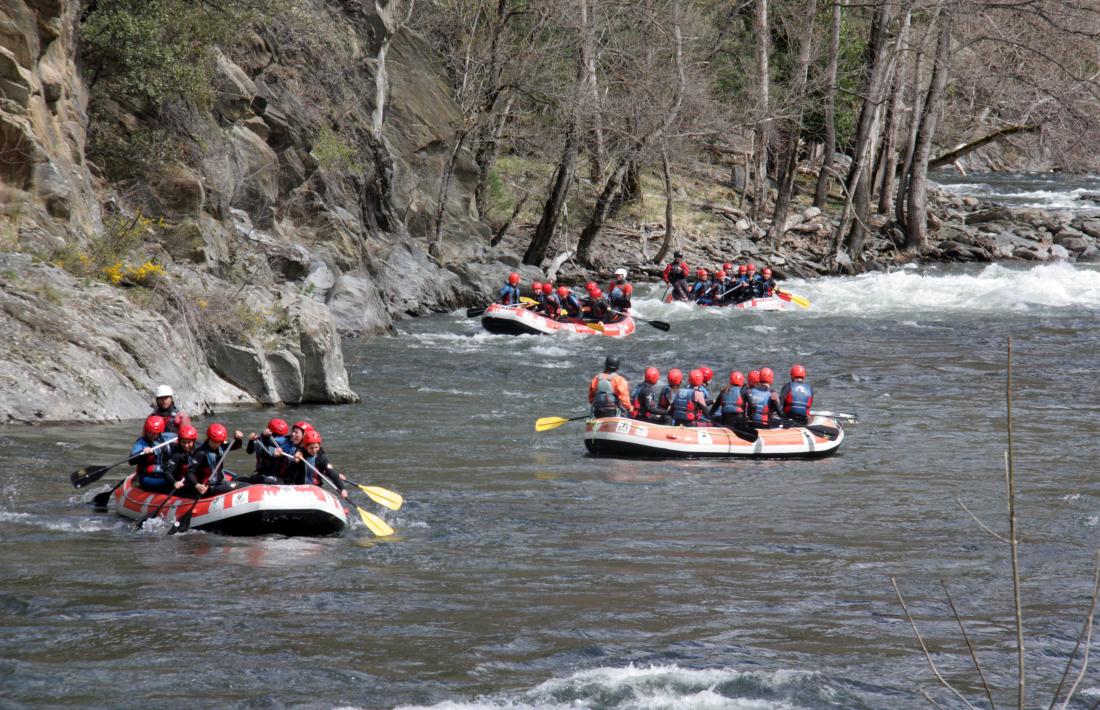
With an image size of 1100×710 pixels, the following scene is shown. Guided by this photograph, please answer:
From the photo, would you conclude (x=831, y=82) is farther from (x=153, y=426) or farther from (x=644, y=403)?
(x=153, y=426)

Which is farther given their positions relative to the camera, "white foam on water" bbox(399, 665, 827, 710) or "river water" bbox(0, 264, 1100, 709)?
"river water" bbox(0, 264, 1100, 709)

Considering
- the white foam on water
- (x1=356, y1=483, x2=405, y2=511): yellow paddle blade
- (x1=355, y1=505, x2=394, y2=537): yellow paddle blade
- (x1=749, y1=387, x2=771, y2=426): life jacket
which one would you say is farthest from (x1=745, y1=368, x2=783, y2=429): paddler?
the white foam on water

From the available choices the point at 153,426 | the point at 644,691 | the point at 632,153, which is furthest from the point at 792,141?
the point at 644,691

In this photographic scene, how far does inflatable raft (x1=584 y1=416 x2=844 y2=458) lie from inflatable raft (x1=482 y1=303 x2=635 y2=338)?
1083 cm

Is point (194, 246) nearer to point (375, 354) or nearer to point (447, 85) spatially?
point (375, 354)

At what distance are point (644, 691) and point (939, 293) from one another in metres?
26.5

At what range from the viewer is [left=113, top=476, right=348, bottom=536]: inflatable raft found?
10.9m

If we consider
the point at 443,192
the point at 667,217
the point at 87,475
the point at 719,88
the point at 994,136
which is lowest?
the point at 87,475

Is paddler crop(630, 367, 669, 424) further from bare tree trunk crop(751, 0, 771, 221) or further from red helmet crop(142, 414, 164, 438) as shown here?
bare tree trunk crop(751, 0, 771, 221)

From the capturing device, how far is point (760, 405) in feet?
53.2

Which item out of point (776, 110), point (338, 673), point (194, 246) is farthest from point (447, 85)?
point (338, 673)

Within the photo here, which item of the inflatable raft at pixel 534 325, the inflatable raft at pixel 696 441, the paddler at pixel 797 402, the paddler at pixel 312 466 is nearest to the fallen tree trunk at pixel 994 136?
the inflatable raft at pixel 534 325

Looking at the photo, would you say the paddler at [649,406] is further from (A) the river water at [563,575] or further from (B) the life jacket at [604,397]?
(A) the river water at [563,575]

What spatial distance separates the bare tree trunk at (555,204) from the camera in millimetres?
34031
